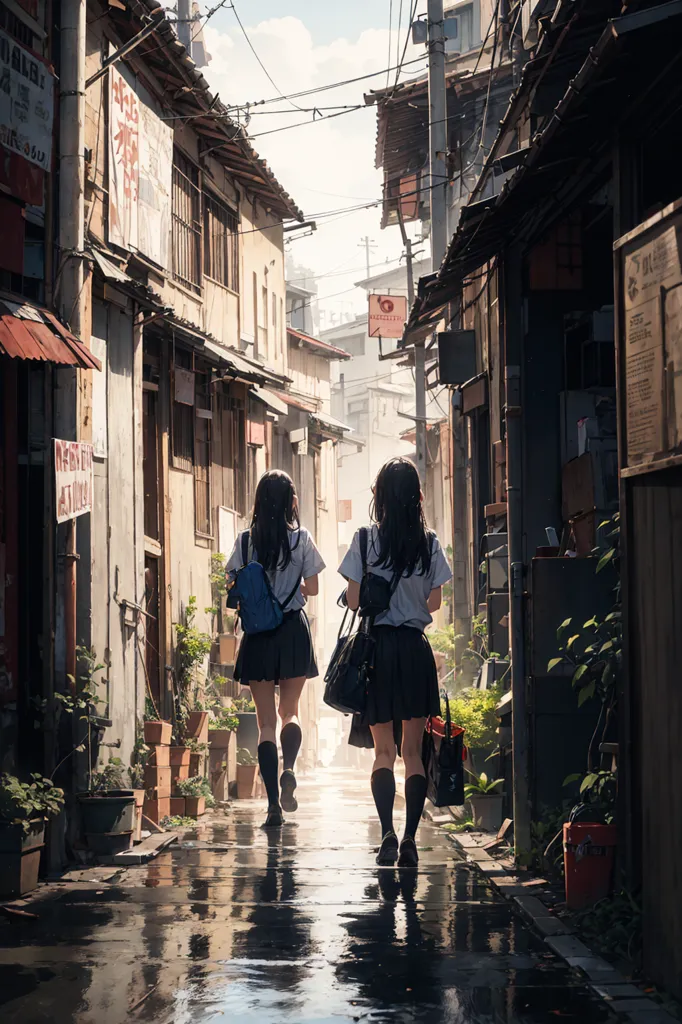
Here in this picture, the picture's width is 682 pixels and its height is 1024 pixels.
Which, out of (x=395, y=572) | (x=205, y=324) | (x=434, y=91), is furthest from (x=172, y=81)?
(x=395, y=572)

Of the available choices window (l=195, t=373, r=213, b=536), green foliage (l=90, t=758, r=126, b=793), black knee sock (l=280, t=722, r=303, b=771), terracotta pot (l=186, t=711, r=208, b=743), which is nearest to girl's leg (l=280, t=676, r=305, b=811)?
black knee sock (l=280, t=722, r=303, b=771)

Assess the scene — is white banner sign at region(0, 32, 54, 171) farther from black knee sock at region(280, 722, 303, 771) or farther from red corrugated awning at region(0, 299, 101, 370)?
black knee sock at region(280, 722, 303, 771)

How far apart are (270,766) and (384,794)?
1.76m

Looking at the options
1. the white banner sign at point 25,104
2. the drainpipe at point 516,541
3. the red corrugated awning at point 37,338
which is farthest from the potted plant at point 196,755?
the white banner sign at point 25,104

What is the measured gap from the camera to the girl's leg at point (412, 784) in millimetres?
8742

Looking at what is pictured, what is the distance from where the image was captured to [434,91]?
22.9 metres

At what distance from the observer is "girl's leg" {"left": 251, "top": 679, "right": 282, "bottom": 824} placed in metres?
10.6

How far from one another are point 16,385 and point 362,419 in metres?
57.0

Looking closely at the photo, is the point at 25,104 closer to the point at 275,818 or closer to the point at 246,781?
the point at 275,818

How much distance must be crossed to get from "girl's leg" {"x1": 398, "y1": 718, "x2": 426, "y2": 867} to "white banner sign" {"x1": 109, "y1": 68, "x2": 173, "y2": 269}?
6.56 m

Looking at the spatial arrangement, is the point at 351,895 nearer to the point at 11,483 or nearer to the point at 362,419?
the point at 11,483

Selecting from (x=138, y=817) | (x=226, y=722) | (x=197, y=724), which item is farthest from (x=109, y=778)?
(x=226, y=722)

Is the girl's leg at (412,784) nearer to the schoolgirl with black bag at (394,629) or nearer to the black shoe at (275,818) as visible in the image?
the schoolgirl with black bag at (394,629)

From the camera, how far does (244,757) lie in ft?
59.7
